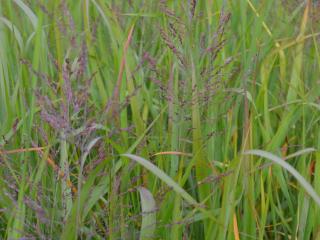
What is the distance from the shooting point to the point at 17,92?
4.82 ft

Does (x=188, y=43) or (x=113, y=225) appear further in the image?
(x=188, y=43)

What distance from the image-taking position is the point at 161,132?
140cm

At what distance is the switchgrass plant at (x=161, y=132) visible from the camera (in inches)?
44.1

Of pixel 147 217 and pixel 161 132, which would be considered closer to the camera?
pixel 147 217

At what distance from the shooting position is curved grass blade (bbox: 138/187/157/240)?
112 centimetres

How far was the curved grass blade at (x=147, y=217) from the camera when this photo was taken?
1.12 meters

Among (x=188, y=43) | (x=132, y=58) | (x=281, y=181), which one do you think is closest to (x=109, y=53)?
(x=132, y=58)

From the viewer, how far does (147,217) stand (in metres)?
1.15

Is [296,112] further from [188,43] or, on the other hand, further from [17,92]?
[17,92]

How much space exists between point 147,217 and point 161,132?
288 millimetres

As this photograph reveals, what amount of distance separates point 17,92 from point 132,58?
29cm

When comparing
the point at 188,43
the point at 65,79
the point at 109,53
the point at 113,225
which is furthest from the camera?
the point at 109,53

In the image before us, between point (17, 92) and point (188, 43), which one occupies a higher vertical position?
point (188, 43)

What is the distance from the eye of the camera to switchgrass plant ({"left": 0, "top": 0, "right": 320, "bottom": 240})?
112 cm
